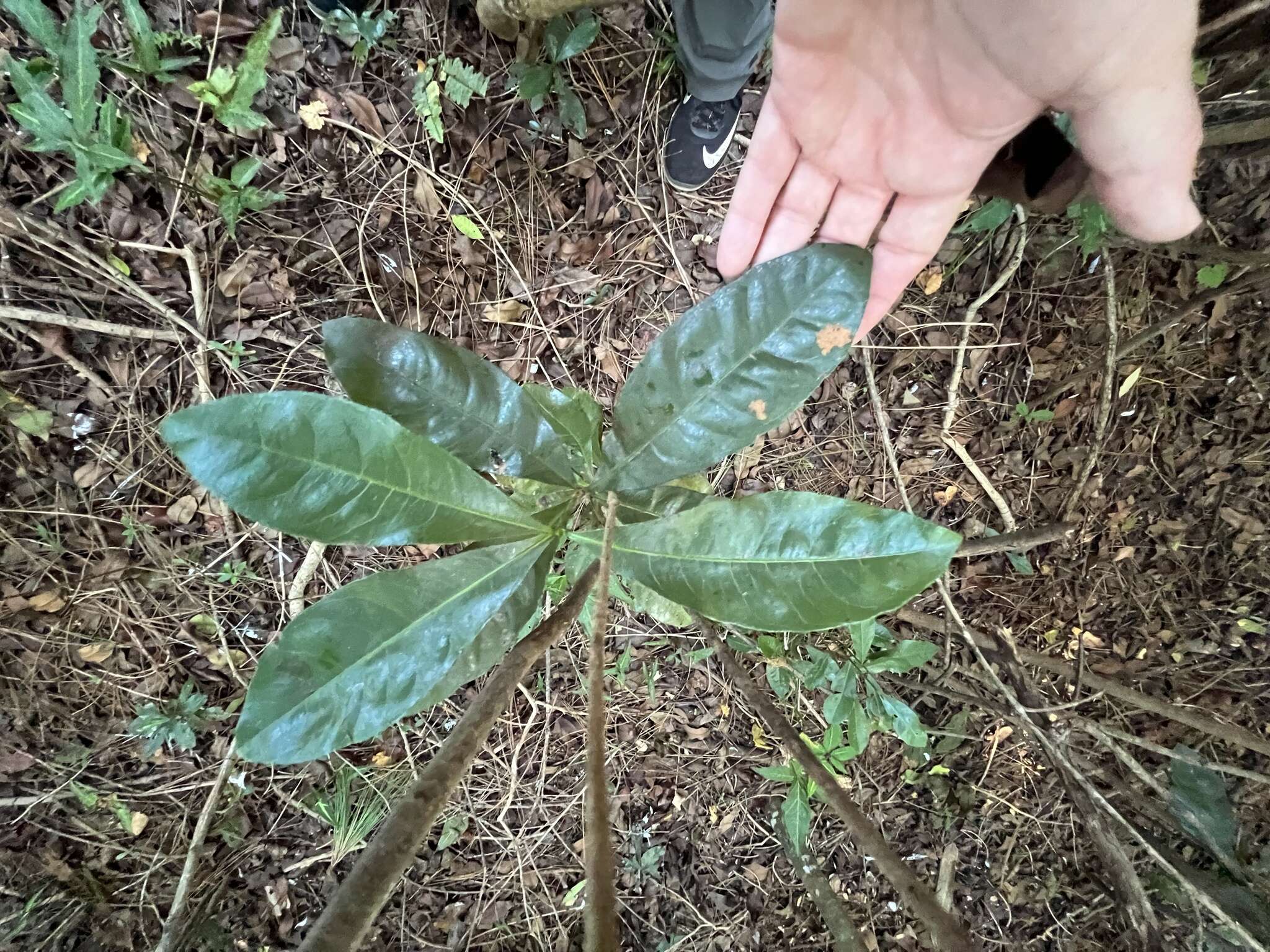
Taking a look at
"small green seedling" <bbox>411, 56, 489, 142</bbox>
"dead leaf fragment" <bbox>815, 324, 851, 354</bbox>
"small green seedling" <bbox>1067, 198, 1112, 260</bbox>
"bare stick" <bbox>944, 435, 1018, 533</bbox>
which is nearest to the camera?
"dead leaf fragment" <bbox>815, 324, 851, 354</bbox>

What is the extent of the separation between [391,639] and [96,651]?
1.32m

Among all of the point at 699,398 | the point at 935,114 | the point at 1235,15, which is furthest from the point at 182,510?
the point at 1235,15

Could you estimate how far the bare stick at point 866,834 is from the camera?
0.63 meters

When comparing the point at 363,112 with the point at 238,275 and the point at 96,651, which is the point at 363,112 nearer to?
the point at 238,275

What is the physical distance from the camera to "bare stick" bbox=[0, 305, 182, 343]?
1.47 metres

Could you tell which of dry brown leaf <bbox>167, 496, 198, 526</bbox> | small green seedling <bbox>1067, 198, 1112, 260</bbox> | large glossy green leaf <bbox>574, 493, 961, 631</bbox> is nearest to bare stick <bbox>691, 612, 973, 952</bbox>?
large glossy green leaf <bbox>574, 493, 961, 631</bbox>

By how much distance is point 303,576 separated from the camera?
166cm

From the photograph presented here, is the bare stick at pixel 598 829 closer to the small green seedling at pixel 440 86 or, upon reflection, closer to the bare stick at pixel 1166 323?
the small green seedling at pixel 440 86

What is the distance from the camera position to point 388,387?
99 centimetres

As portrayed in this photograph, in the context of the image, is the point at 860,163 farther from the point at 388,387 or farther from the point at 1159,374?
the point at 1159,374

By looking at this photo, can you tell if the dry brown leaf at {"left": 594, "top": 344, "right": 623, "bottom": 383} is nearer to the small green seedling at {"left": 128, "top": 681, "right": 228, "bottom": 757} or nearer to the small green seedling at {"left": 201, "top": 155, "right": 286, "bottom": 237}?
the small green seedling at {"left": 201, "top": 155, "right": 286, "bottom": 237}

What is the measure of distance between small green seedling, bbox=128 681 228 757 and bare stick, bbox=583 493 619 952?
144cm

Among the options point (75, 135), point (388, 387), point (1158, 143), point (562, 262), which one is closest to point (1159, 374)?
point (1158, 143)

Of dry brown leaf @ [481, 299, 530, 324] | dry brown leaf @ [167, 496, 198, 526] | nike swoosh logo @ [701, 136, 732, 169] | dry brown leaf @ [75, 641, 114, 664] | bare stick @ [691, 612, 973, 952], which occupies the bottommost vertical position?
bare stick @ [691, 612, 973, 952]
